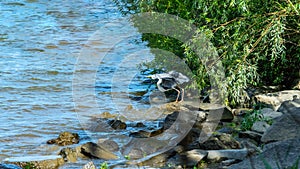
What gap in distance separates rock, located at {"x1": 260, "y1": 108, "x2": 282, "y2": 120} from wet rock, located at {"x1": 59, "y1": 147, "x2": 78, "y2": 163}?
2836mm

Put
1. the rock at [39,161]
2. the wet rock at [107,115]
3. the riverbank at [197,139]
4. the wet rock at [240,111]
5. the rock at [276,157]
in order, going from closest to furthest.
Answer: the rock at [276,157] → the riverbank at [197,139] → the rock at [39,161] → the wet rock at [240,111] → the wet rock at [107,115]

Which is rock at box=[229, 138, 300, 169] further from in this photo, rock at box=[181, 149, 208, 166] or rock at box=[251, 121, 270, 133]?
rock at box=[251, 121, 270, 133]

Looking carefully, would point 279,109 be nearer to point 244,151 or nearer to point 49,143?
point 244,151

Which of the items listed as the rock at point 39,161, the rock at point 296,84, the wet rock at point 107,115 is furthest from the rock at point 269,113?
the rock at point 39,161

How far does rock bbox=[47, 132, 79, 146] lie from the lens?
349 inches

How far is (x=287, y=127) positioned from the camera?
6.89m

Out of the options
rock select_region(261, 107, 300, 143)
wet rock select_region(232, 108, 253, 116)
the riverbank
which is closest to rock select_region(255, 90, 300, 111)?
the riverbank

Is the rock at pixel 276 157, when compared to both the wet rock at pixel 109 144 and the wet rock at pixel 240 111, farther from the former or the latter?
the wet rock at pixel 240 111

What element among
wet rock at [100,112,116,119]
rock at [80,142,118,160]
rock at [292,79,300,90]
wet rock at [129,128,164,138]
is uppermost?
rock at [292,79,300,90]

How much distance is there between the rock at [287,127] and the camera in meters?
6.66

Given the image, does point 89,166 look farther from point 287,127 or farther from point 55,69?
point 55,69

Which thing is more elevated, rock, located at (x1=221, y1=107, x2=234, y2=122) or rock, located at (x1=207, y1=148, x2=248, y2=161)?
rock, located at (x1=207, y1=148, x2=248, y2=161)

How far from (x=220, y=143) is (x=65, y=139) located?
7.64 feet

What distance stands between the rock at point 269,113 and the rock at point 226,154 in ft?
4.90
